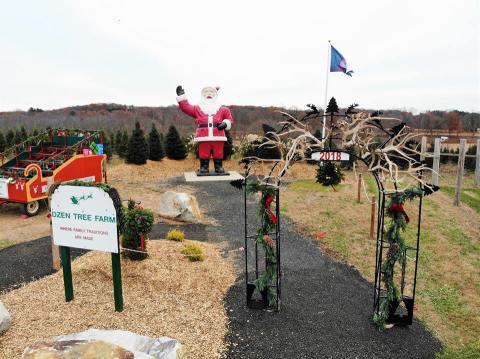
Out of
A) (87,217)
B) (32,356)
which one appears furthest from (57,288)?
(32,356)

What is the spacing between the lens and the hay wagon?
1046 centimetres

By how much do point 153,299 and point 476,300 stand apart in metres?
5.04

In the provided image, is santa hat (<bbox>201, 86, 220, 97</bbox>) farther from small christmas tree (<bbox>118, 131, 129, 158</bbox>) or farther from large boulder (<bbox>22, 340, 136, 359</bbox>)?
small christmas tree (<bbox>118, 131, 129, 158</bbox>)

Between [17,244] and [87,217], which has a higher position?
[87,217]

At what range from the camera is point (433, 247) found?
27.9 feet

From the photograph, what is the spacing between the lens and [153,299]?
5.74 m

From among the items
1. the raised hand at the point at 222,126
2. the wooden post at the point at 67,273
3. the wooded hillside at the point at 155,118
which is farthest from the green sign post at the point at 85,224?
the wooded hillside at the point at 155,118

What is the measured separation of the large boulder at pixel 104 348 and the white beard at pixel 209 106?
356 inches

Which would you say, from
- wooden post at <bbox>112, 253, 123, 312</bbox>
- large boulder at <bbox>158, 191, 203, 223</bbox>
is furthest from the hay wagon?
wooden post at <bbox>112, 253, 123, 312</bbox>

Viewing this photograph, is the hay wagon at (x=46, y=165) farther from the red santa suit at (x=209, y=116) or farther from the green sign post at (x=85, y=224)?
the green sign post at (x=85, y=224)

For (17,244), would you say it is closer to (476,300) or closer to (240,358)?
(240,358)

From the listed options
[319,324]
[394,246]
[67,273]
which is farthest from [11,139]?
[394,246]

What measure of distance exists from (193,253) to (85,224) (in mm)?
2206

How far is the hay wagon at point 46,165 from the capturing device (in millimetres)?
10461
